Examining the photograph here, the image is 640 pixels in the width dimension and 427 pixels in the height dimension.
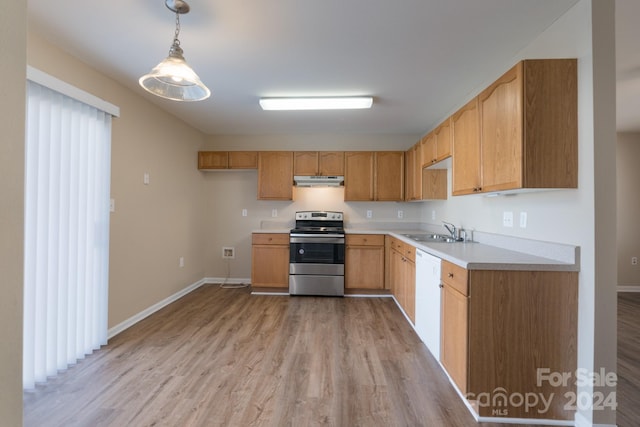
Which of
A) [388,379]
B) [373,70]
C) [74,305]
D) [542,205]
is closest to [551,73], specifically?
[542,205]

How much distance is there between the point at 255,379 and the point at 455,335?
4.57ft

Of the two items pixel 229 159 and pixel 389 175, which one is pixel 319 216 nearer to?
pixel 389 175

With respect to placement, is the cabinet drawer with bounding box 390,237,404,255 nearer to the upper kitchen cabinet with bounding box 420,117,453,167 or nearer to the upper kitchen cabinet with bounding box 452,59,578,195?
the upper kitchen cabinet with bounding box 420,117,453,167

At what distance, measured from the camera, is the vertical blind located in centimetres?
184

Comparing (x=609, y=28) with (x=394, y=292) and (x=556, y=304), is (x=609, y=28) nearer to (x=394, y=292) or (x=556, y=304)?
(x=556, y=304)

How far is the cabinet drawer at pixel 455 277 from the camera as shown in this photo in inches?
65.6

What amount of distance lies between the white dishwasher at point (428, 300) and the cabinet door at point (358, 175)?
170 cm

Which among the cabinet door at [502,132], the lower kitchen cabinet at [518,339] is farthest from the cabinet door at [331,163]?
the lower kitchen cabinet at [518,339]

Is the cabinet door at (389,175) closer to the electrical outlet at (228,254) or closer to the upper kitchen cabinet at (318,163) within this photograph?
the upper kitchen cabinet at (318,163)

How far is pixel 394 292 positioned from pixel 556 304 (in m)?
2.16

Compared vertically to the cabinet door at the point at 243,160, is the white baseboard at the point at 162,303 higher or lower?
lower

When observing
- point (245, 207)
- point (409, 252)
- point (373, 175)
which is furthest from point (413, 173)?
point (245, 207)

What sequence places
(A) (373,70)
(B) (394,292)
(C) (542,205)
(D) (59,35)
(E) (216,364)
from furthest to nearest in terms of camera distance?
(B) (394,292), (A) (373,70), (E) (216,364), (D) (59,35), (C) (542,205)

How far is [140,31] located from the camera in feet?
6.21
